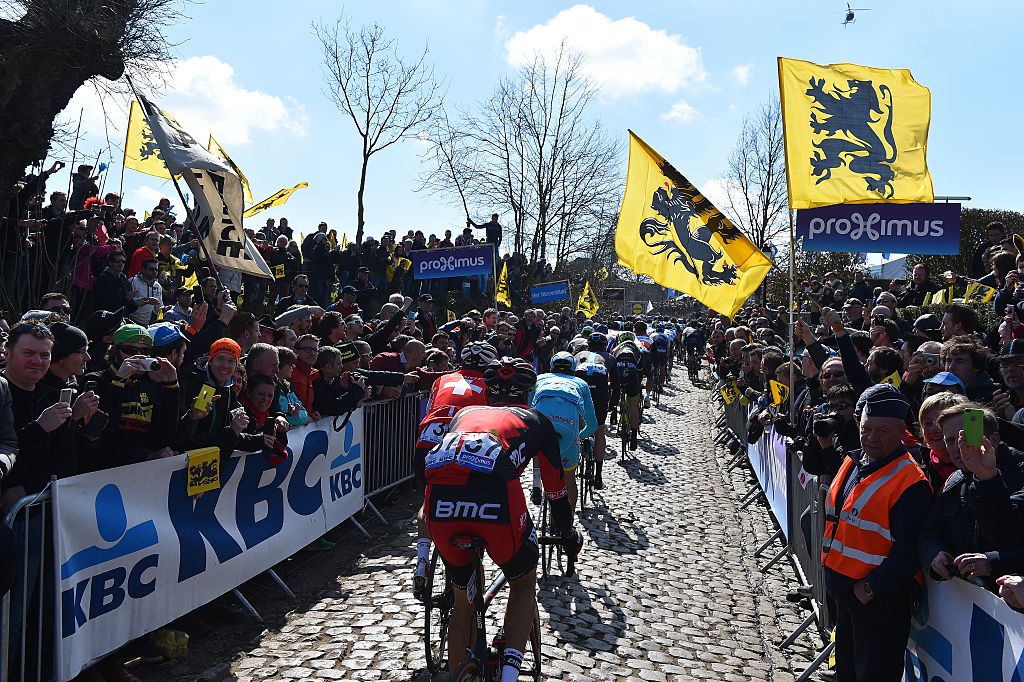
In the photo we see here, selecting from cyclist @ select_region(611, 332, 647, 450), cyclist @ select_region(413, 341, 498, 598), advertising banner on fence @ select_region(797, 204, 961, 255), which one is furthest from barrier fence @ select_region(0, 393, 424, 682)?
cyclist @ select_region(611, 332, 647, 450)

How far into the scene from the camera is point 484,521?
446 centimetres

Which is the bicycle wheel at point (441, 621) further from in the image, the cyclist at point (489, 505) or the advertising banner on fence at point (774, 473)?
the advertising banner on fence at point (774, 473)

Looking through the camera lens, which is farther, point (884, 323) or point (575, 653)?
point (884, 323)

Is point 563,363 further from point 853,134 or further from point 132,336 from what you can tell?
point 132,336

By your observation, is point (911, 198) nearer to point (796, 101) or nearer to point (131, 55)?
point (796, 101)

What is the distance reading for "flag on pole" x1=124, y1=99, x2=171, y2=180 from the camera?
15703mm

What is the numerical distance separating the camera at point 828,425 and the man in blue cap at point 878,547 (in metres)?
0.96

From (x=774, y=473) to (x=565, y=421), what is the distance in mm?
3222

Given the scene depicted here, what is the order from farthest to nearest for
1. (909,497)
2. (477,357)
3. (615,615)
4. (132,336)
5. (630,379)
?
(630,379), (615,615), (477,357), (132,336), (909,497)

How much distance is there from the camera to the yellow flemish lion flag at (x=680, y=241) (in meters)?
8.71

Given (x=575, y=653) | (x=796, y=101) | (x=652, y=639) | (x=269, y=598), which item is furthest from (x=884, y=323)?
(x=269, y=598)

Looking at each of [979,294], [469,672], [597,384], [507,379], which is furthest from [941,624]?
[979,294]

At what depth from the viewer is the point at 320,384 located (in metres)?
8.48

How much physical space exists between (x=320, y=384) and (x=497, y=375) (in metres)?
3.71
